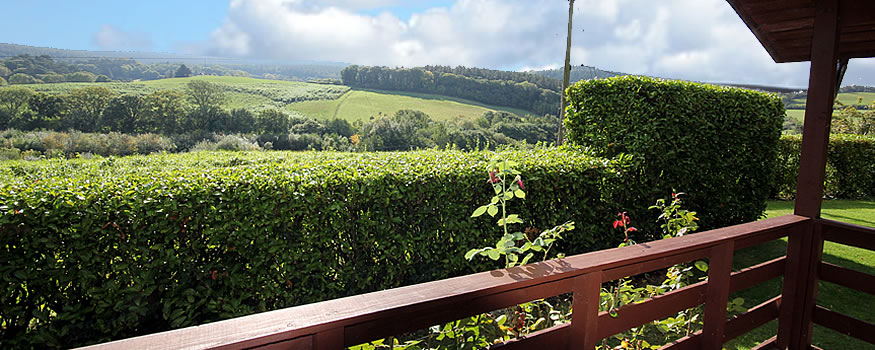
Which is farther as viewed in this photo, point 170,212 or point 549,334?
point 170,212

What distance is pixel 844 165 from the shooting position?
9.95m

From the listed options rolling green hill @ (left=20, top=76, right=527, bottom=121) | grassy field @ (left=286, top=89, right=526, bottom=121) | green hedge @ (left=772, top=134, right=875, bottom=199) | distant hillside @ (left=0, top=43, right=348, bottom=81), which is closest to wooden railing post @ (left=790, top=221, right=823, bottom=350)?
green hedge @ (left=772, top=134, right=875, bottom=199)

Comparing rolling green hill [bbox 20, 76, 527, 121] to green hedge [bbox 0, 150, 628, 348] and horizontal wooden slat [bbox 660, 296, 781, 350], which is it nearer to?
green hedge [bbox 0, 150, 628, 348]

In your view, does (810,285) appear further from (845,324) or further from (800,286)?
(845,324)

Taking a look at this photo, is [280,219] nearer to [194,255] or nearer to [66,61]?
[194,255]

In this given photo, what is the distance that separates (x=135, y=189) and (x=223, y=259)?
717 millimetres

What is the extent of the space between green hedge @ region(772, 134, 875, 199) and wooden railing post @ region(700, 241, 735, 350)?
33.9 feet

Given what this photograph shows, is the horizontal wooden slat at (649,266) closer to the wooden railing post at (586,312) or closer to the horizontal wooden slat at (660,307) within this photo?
the wooden railing post at (586,312)

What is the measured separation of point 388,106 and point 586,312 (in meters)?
36.9

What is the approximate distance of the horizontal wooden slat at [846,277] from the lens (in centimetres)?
217

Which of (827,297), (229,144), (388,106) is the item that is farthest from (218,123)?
(827,297)

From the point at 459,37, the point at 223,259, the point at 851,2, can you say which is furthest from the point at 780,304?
the point at 459,37

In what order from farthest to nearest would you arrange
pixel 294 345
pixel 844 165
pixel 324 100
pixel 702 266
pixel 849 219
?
pixel 324 100 < pixel 844 165 < pixel 849 219 < pixel 702 266 < pixel 294 345

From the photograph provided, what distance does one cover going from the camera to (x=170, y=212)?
260 centimetres
